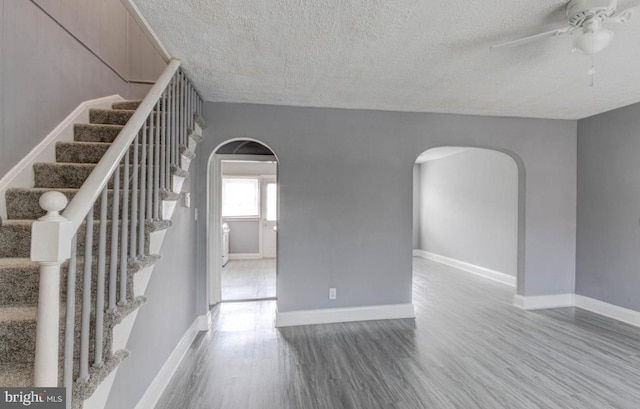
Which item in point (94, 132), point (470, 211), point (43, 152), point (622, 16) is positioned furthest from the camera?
point (470, 211)

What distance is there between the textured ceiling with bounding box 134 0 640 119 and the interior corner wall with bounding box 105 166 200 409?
4.10 feet

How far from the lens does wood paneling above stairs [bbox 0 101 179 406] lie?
1.20 metres

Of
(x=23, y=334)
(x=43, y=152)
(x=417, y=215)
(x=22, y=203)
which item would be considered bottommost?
(x=23, y=334)

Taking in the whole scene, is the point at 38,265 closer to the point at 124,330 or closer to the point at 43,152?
the point at 124,330

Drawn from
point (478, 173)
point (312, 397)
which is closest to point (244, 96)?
point (312, 397)

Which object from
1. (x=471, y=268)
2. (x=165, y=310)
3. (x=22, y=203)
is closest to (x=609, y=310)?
(x=471, y=268)

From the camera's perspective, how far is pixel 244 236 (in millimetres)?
6965

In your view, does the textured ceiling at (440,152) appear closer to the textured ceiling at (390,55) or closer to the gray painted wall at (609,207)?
the gray painted wall at (609,207)

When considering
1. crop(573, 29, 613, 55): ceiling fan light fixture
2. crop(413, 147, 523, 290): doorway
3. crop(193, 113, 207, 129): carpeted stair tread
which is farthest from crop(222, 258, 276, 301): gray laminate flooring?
crop(573, 29, 613, 55): ceiling fan light fixture

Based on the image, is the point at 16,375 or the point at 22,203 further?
the point at 22,203

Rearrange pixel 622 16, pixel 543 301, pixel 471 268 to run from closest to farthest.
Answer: pixel 622 16, pixel 543 301, pixel 471 268

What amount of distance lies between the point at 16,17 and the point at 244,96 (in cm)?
162

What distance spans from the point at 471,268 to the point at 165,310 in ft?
17.4

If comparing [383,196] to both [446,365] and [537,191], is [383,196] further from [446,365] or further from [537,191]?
[537,191]
